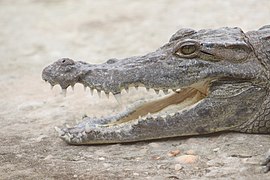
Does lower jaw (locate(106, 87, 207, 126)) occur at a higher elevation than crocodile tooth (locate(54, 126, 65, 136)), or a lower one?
higher

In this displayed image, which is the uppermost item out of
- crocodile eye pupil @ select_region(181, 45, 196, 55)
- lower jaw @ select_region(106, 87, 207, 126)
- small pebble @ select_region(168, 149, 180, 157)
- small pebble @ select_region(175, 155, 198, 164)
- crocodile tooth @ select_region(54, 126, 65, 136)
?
crocodile eye pupil @ select_region(181, 45, 196, 55)

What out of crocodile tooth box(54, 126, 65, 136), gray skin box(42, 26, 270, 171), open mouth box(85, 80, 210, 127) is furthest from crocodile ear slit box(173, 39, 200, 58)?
crocodile tooth box(54, 126, 65, 136)

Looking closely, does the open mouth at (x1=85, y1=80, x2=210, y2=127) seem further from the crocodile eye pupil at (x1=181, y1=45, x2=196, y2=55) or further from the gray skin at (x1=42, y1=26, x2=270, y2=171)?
the crocodile eye pupil at (x1=181, y1=45, x2=196, y2=55)

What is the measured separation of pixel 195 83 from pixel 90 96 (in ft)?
6.26

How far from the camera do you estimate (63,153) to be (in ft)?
18.0

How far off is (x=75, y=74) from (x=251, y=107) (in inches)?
56.1

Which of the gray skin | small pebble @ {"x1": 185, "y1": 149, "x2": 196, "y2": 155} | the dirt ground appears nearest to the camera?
the dirt ground

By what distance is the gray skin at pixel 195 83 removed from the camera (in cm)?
543

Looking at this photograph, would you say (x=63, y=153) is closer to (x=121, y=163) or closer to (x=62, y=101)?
(x=121, y=163)

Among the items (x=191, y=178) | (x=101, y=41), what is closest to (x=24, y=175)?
(x=191, y=178)

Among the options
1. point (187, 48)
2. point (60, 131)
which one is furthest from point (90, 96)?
point (187, 48)

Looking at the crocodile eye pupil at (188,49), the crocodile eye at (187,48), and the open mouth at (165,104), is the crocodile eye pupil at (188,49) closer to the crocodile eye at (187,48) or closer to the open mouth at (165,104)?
the crocodile eye at (187,48)

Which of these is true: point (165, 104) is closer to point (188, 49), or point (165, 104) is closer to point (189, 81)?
point (189, 81)

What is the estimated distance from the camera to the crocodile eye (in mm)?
5492
